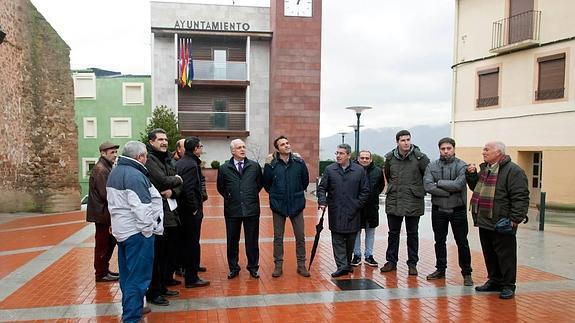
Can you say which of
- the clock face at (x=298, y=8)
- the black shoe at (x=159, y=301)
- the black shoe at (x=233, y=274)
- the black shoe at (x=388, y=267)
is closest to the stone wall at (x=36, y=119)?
the black shoe at (x=233, y=274)

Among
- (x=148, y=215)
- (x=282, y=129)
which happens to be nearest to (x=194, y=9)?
(x=282, y=129)

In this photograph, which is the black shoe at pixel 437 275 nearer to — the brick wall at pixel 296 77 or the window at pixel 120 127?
the brick wall at pixel 296 77

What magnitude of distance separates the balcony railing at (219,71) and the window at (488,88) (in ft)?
47.3

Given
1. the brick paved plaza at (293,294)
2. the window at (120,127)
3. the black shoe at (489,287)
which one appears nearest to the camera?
the brick paved plaza at (293,294)

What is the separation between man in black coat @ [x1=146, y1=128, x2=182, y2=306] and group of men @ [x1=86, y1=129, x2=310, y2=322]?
11 millimetres

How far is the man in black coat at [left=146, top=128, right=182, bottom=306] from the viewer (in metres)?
4.89

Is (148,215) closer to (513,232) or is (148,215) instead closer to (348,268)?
(348,268)

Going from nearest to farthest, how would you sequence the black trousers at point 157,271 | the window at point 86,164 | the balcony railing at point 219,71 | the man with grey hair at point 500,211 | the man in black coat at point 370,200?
the black trousers at point 157,271 < the man with grey hair at point 500,211 < the man in black coat at point 370,200 < the balcony railing at point 219,71 < the window at point 86,164

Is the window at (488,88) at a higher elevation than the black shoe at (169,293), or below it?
higher

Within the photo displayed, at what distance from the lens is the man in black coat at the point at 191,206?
558 cm

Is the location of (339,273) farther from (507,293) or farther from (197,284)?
(507,293)

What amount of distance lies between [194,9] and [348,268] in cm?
2571

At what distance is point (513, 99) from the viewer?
19031mm

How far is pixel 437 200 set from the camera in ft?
19.6
